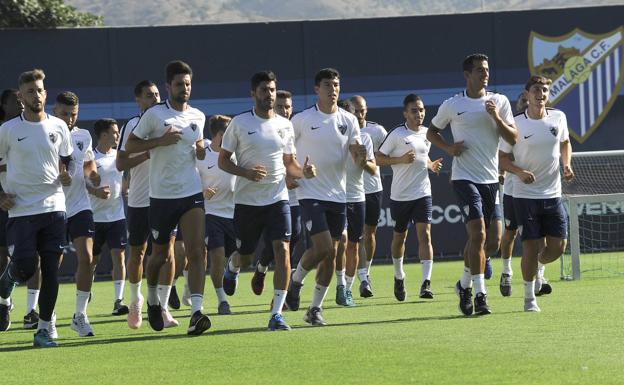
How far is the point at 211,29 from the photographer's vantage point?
30.7 meters

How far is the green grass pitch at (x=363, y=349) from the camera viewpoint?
31.8 feet

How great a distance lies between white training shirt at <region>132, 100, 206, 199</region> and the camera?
1314 centimetres

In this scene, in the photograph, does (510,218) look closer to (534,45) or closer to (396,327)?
(396,327)

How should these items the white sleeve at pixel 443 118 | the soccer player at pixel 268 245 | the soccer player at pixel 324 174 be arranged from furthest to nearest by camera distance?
the soccer player at pixel 268 245
the white sleeve at pixel 443 118
the soccer player at pixel 324 174

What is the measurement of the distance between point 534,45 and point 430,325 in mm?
18469

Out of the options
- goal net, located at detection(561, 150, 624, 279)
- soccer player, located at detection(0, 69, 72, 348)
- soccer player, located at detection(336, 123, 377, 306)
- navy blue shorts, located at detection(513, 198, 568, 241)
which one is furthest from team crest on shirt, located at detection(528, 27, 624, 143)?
soccer player, located at detection(0, 69, 72, 348)

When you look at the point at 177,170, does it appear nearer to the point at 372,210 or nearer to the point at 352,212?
the point at 352,212

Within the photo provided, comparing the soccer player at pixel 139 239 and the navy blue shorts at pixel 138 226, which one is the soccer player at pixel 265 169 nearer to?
the soccer player at pixel 139 239

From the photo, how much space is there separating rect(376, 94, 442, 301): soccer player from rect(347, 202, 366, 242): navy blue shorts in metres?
0.90

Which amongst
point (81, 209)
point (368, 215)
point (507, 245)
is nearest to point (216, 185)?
point (368, 215)

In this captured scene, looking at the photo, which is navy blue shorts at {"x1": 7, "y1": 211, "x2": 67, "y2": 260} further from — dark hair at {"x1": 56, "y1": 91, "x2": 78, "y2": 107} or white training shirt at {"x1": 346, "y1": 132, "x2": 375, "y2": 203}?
white training shirt at {"x1": 346, "y1": 132, "x2": 375, "y2": 203}

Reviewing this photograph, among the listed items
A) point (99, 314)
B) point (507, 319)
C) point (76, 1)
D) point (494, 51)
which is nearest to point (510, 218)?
point (507, 319)

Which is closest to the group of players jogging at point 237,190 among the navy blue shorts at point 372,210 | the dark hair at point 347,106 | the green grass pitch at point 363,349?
the green grass pitch at point 363,349

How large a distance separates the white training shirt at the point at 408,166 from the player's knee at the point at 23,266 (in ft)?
21.5
